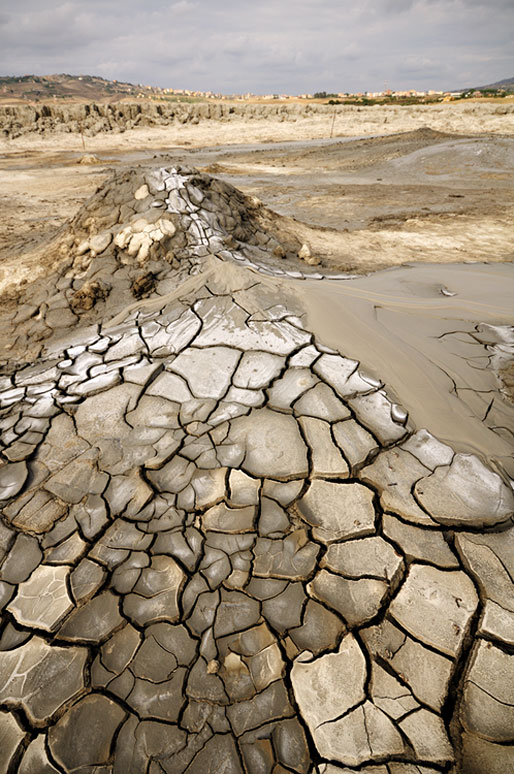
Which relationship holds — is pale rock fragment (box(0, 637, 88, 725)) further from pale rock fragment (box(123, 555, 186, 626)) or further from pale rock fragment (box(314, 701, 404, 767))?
pale rock fragment (box(314, 701, 404, 767))

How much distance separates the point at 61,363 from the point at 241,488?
189 centimetres

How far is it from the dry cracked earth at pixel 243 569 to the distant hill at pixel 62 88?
→ 139 ft

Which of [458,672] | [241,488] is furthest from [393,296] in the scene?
[458,672]

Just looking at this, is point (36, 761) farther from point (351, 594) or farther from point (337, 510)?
point (337, 510)

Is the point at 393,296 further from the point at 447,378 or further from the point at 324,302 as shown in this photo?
the point at 447,378

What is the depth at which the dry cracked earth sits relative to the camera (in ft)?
4.29

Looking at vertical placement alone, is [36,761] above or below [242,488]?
below

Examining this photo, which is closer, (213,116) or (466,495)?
(466,495)

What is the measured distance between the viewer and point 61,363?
2.99 meters

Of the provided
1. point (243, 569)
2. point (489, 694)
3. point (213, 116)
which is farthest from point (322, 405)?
point (213, 116)

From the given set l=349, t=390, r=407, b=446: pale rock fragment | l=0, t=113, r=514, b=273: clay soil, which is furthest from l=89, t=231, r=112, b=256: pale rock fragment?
l=349, t=390, r=407, b=446: pale rock fragment

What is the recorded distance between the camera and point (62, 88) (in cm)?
4078

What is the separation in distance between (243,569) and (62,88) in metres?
54.5

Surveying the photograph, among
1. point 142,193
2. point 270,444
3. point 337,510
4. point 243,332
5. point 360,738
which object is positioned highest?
point 142,193
